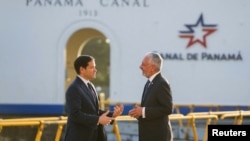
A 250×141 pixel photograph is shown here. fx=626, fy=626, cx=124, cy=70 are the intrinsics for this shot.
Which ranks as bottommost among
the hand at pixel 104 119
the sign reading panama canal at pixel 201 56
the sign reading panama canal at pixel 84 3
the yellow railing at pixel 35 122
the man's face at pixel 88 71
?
the yellow railing at pixel 35 122

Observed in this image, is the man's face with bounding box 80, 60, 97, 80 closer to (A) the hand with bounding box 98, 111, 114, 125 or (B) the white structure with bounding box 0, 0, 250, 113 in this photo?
(A) the hand with bounding box 98, 111, 114, 125

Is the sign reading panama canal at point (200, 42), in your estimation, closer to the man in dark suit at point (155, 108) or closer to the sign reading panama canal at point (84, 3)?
the sign reading panama canal at point (84, 3)

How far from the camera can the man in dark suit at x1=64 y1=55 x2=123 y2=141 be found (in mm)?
6234

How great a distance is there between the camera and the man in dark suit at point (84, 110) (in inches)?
245

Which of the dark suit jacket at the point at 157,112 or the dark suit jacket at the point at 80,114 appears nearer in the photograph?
the dark suit jacket at the point at 80,114

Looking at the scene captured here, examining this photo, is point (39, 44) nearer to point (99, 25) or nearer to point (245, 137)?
point (99, 25)

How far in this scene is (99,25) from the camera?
16719 mm

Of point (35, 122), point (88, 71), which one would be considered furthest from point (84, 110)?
point (35, 122)

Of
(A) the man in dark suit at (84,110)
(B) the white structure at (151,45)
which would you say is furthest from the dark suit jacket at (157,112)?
(B) the white structure at (151,45)

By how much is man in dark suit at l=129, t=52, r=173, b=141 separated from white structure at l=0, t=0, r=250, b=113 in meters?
9.85

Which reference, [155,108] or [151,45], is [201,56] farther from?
[155,108]

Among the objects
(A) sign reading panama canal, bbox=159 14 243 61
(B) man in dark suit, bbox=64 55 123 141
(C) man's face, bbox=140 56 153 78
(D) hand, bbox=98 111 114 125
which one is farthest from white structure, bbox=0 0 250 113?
(D) hand, bbox=98 111 114 125

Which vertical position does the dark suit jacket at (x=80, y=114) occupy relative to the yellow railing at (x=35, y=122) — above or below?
above

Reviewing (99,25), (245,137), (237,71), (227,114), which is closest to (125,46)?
(99,25)
